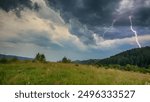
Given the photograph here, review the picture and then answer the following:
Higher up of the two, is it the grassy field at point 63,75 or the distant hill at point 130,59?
the distant hill at point 130,59

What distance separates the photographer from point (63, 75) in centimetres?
1028

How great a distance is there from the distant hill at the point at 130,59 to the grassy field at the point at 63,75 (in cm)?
22

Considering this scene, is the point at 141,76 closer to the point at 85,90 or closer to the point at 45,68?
the point at 85,90

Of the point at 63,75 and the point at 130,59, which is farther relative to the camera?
the point at 130,59

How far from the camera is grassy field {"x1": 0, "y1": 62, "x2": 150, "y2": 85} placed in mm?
10102

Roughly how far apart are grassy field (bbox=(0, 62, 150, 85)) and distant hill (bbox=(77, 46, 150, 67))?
0.22 meters

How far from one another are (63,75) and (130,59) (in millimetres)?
1483

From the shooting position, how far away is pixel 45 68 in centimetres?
1052

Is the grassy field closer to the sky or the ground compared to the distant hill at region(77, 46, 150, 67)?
closer to the ground

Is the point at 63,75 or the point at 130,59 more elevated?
the point at 130,59

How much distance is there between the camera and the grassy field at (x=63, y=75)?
10102 mm

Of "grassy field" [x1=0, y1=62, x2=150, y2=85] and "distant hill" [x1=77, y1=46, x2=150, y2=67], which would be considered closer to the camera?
"grassy field" [x1=0, y1=62, x2=150, y2=85]

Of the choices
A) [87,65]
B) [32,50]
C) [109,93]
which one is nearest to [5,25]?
[32,50]

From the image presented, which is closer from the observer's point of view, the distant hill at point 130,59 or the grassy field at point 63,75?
the grassy field at point 63,75
